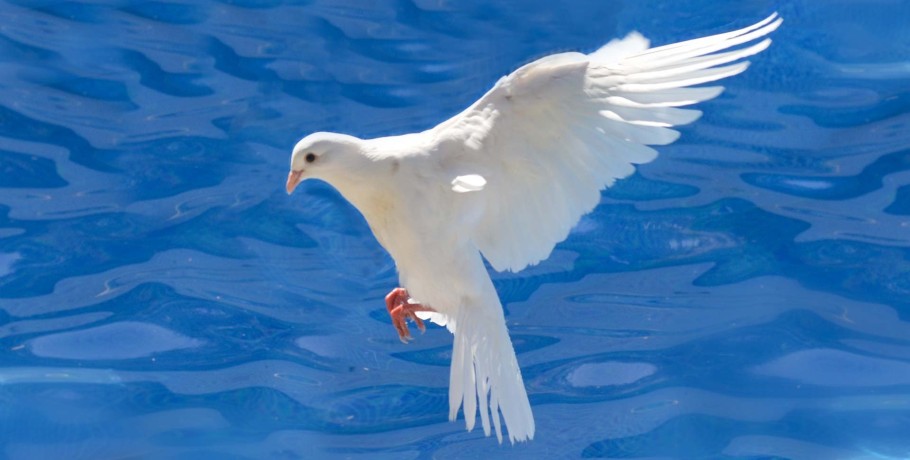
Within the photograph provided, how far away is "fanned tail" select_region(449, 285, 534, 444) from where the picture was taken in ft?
10.2

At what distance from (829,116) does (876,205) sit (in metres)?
0.52

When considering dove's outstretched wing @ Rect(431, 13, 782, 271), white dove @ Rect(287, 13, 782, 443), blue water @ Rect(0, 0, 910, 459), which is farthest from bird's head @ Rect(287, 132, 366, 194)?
blue water @ Rect(0, 0, 910, 459)

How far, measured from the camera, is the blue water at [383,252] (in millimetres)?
4004

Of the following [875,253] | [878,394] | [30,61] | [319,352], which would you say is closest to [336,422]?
[319,352]

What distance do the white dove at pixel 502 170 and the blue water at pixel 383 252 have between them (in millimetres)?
811

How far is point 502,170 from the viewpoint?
3.10m

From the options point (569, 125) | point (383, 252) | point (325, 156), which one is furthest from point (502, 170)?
point (383, 252)

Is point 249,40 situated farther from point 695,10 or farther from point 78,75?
point 695,10

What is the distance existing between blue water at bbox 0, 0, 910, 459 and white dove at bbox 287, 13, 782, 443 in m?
0.81

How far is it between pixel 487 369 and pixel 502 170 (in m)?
0.52

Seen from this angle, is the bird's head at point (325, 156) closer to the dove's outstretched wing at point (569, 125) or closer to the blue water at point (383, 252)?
the dove's outstretched wing at point (569, 125)

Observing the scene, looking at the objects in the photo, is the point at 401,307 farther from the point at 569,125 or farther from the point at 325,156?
the point at 569,125

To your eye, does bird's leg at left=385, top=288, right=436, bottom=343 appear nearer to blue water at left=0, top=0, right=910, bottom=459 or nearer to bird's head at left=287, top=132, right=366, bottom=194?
bird's head at left=287, top=132, right=366, bottom=194

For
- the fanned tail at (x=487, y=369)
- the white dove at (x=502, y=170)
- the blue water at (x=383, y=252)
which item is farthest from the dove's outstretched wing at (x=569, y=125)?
the blue water at (x=383, y=252)
